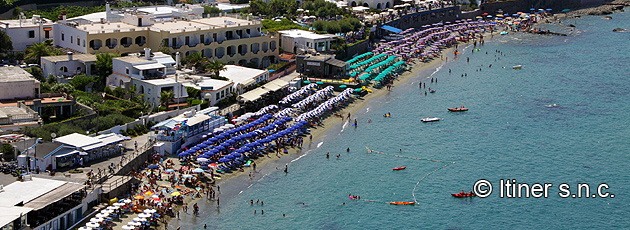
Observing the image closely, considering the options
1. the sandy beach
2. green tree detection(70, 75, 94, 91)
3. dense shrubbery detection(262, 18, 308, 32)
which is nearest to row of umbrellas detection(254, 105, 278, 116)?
the sandy beach

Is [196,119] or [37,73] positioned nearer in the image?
[196,119]

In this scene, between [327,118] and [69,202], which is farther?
[327,118]

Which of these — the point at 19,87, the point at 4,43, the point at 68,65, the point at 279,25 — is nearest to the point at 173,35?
the point at 68,65

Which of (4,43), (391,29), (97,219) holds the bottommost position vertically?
(97,219)

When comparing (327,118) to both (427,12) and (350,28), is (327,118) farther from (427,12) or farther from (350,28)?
(427,12)

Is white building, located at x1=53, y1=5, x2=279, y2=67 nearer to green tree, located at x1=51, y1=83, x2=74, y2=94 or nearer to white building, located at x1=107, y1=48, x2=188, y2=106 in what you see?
white building, located at x1=107, y1=48, x2=188, y2=106

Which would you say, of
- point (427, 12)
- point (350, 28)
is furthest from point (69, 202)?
point (427, 12)

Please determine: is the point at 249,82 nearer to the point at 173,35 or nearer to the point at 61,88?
the point at 173,35

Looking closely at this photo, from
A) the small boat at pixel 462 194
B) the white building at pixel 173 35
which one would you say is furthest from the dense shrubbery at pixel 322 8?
the small boat at pixel 462 194
